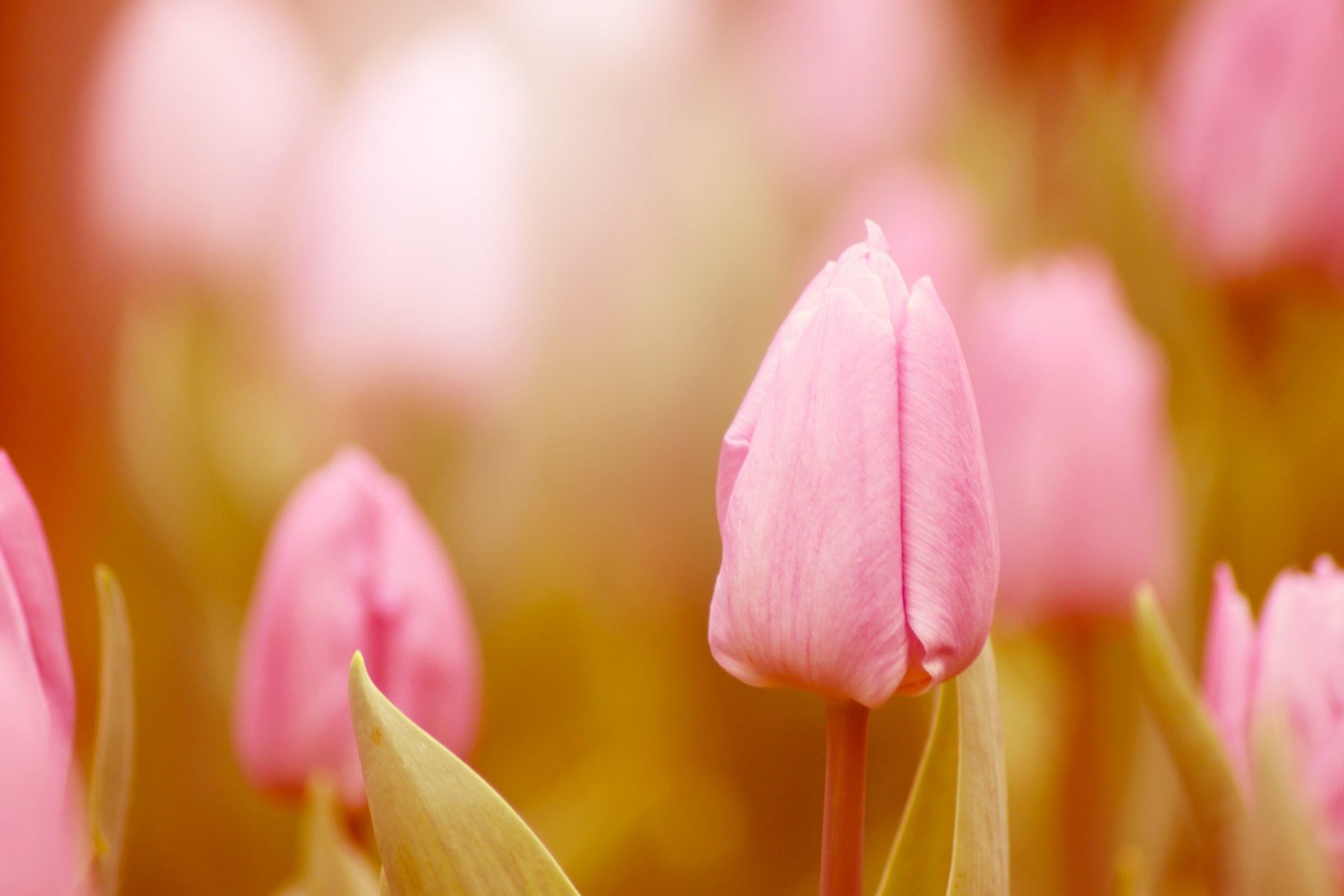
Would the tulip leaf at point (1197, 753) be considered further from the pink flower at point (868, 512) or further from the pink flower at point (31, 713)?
the pink flower at point (31, 713)

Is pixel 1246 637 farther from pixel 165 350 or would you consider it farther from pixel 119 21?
pixel 119 21

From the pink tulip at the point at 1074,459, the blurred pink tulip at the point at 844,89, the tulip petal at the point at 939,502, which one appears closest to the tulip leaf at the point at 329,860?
the tulip petal at the point at 939,502

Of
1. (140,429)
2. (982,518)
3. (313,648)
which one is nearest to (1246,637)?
(982,518)

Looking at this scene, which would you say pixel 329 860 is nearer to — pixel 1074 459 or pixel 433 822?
pixel 433 822

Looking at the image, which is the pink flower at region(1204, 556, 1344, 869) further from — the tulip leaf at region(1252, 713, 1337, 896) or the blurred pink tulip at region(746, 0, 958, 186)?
the blurred pink tulip at region(746, 0, 958, 186)

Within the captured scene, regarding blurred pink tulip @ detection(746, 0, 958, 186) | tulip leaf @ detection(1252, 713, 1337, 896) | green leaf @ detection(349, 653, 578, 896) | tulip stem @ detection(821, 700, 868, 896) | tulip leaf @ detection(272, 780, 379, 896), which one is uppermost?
blurred pink tulip @ detection(746, 0, 958, 186)

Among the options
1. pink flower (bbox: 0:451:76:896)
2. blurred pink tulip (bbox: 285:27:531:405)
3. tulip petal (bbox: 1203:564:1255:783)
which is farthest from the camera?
blurred pink tulip (bbox: 285:27:531:405)

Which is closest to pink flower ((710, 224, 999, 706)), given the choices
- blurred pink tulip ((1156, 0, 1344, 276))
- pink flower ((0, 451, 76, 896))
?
pink flower ((0, 451, 76, 896))

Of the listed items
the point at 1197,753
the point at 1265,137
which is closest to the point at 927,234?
the point at 1265,137
